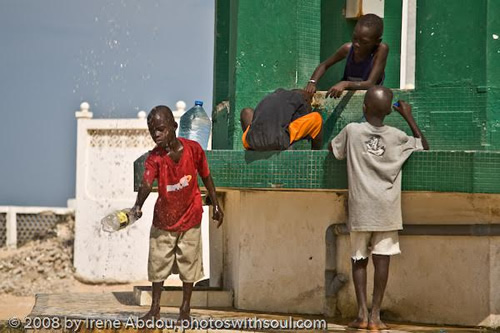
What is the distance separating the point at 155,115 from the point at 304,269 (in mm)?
2157

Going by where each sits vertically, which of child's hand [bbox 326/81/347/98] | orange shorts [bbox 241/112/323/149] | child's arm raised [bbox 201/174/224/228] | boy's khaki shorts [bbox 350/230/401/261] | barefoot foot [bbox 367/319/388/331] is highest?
child's hand [bbox 326/81/347/98]

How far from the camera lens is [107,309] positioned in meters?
8.76

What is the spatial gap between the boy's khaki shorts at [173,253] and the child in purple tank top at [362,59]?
1712 millimetres

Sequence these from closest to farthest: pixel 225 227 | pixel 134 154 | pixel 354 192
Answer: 1. pixel 354 192
2. pixel 225 227
3. pixel 134 154

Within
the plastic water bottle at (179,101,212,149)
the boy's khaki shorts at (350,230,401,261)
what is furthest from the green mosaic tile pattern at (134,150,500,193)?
the plastic water bottle at (179,101,212,149)

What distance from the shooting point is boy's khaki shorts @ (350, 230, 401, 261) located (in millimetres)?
7531

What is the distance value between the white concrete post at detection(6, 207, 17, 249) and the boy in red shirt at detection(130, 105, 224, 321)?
14.4m

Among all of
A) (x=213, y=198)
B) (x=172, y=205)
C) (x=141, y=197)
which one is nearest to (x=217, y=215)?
(x=213, y=198)

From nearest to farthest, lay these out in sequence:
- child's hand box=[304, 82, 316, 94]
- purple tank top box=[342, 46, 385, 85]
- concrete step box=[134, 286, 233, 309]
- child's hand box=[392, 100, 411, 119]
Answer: child's hand box=[392, 100, 411, 119], child's hand box=[304, 82, 316, 94], purple tank top box=[342, 46, 385, 85], concrete step box=[134, 286, 233, 309]

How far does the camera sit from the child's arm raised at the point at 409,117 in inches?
314

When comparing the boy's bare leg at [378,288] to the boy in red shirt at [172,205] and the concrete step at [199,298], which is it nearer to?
the boy in red shirt at [172,205]

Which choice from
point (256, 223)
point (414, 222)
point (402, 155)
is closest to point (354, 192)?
point (402, 155)

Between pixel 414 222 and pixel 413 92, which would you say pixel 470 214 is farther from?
pixel 413 92

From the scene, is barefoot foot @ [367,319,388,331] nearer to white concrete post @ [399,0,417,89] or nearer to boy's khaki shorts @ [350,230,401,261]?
boy's khaki shorts @ [350,230,401,261]
